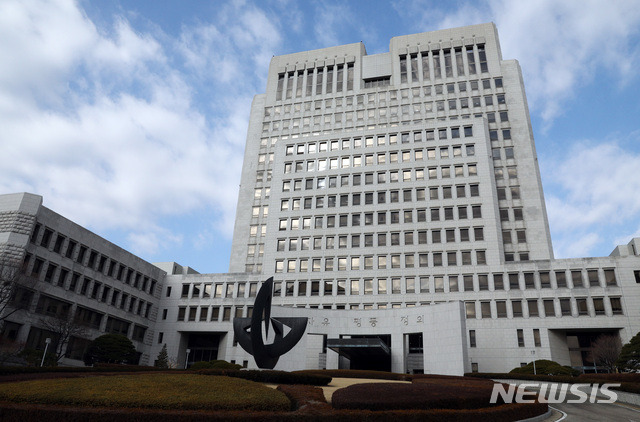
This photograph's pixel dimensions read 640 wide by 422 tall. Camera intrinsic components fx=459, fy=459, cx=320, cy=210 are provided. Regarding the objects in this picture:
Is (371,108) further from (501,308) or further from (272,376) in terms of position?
(272,376)

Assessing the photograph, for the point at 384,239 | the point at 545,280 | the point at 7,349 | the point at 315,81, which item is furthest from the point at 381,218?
A: the point at 7,349

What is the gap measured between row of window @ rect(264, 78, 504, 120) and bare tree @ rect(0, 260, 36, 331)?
5876 centimetres

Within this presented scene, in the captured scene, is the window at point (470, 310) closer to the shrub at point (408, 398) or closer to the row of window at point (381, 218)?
the row of window at point (381, 218)

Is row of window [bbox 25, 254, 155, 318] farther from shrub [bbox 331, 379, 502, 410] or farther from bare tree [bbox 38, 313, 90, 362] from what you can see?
shrub [bbox 331, 379, 502, 410]

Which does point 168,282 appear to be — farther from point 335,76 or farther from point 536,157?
point 536,157

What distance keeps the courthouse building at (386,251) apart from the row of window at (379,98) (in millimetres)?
332

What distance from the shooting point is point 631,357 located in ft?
141

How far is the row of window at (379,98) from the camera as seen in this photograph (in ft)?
279

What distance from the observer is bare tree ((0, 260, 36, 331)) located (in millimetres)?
39344

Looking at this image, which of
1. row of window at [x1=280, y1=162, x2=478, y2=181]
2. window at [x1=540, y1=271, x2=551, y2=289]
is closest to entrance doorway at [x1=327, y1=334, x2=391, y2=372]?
window at [x1=540, y1=271, x2=551, y2=289]

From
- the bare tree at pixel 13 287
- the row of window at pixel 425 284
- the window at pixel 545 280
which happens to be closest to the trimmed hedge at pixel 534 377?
the row of window at pixel 425 284

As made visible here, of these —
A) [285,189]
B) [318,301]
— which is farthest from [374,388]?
[285,189]

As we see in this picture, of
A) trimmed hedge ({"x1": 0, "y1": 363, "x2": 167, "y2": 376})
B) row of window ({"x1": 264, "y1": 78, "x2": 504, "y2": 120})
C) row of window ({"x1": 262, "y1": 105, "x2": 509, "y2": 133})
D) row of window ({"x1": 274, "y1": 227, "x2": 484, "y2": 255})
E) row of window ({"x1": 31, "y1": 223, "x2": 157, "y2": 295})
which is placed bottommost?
trimmed hedge ({"x1": 0, "y1": 363, "x2": 167, "y2": 376})

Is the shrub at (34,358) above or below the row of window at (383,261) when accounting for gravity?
below
